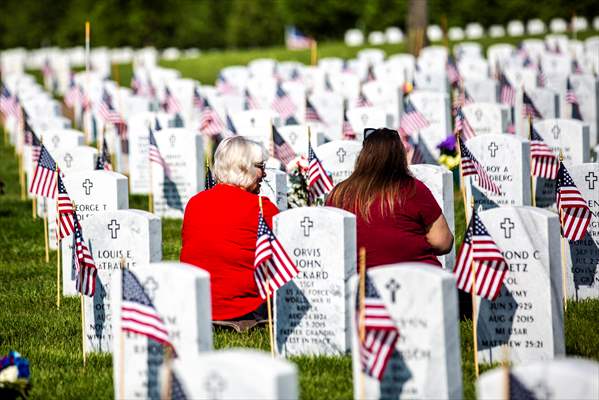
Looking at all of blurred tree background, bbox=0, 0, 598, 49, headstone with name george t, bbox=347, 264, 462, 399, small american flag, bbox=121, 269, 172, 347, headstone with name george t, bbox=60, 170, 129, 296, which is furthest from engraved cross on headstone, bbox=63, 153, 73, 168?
blurred tree background, bbox=0, 0, 598, 49

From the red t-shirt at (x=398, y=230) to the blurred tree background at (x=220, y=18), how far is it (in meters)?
46.7

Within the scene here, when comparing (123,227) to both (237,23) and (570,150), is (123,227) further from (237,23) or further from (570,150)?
(237,23)

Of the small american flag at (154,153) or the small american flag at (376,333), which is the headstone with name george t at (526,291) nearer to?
the small american flag at (376,333)

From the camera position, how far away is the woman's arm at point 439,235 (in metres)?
10.7

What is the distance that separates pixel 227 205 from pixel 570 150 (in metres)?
6.11

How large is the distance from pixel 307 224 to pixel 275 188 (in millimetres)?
3167

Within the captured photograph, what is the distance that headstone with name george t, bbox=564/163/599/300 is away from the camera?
12.2 metres

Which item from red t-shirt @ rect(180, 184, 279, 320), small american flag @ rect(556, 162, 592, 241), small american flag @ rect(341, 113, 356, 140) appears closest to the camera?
red t-shirt @ rect(180, 184, 279, 320)

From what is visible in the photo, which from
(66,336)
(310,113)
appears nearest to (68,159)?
(66,336)

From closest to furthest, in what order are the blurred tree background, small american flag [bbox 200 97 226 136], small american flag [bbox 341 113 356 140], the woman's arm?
the woman's arm → small american flag [bbox 341 113 356 140] → small american flag [bbox 200 97 226 136] → the blurred tree background

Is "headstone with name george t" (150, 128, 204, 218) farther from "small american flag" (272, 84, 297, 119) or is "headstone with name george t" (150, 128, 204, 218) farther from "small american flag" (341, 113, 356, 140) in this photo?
"small american flag" (272, 84, 297, 119)

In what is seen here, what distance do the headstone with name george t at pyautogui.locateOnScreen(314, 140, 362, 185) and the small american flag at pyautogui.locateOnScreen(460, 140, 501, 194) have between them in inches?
46.1

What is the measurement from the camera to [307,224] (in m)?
10.3

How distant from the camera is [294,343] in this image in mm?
10688
